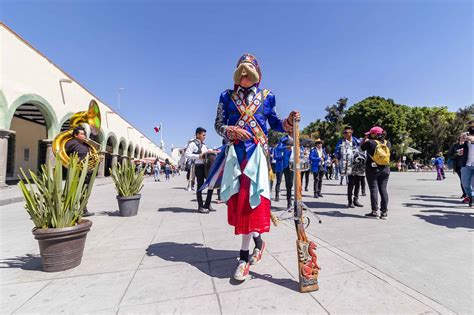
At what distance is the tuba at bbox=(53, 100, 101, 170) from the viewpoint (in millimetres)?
5055

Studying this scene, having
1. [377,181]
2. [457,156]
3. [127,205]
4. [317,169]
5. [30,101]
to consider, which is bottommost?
[127,205]

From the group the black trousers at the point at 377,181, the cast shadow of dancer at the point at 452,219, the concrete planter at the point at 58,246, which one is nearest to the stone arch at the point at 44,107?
the concrete planter at the point at 58,246

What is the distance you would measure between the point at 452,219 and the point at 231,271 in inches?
185

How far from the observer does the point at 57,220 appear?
8.58 feet

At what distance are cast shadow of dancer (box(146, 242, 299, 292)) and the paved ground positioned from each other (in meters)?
0.01

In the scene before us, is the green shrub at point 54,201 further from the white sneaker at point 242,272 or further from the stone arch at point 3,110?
the stone arch at point 3,110

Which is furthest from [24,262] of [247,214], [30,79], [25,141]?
[25,141]

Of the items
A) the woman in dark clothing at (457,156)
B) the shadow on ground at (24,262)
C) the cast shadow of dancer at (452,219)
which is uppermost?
the woman in dark clothing at (457,156)

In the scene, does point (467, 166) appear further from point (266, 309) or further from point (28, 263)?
point (28, 263)

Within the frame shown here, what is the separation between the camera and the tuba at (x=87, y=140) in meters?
5.05

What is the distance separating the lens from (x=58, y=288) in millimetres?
2221

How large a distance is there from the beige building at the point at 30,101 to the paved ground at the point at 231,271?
3751 mm

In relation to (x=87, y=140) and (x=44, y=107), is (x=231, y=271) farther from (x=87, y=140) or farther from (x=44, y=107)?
(x=44, y=107)

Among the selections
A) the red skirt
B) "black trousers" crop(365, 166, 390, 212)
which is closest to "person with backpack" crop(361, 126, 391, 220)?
"black trousers" crop(365, 166, 390, 212)
